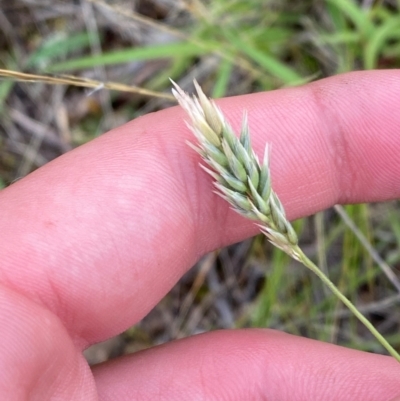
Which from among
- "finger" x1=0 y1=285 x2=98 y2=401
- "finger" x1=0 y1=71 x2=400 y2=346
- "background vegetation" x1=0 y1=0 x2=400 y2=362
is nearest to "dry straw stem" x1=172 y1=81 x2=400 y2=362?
"finger" x1=0 y1=71 x2=400 y2=346

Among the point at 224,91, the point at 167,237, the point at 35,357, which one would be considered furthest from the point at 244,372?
the point at 224,91

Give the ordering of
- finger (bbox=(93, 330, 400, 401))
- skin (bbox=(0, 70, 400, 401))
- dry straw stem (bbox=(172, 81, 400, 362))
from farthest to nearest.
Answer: finger (bbox=(93, 330, 400, 401)) < skin (bbox=(0, 70, 400, 401)) < dry straw stem (bbox=(172, 81, 400, 362))

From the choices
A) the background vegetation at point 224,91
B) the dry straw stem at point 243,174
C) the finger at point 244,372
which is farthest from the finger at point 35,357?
the background vegetation at point 224,91

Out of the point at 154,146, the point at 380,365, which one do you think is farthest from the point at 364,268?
the point at 154,146

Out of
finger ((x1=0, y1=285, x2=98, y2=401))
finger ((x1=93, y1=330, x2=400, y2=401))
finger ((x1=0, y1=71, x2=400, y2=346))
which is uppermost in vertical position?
finger ((x1=0, y1=71, x2=400, y2=346))

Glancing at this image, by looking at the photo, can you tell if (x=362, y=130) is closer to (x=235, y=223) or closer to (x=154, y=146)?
(x=235, y=223)

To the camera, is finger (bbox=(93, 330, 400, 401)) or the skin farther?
finger (bbox=(93, 330, 400, 401))

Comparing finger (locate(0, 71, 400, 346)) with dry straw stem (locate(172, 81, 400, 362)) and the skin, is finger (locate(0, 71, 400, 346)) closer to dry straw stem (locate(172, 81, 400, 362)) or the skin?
the skin
